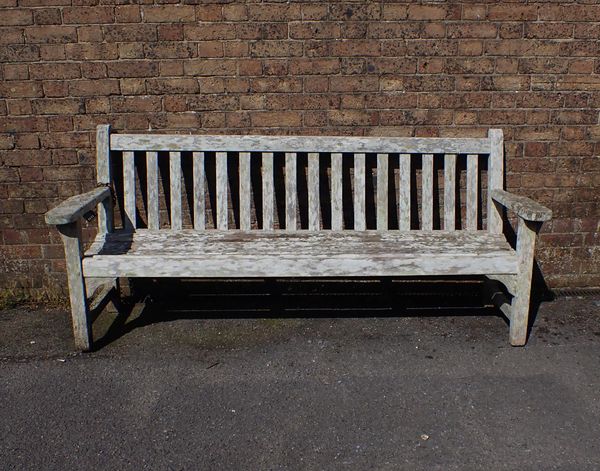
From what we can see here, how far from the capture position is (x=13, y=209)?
12.4 ft

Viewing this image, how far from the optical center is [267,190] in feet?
11.7

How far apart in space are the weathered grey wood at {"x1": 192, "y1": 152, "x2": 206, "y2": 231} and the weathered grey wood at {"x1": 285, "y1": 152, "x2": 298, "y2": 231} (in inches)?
20.4

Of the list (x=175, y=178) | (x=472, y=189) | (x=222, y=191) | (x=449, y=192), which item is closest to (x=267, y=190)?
(x=222, y=191)

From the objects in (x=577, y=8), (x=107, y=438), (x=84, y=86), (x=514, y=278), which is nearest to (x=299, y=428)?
(x=107, y=438)

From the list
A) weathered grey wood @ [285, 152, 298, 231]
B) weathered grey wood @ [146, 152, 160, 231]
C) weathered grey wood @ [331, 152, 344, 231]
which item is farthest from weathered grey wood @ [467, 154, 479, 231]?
weathered grey wood @ [146, 152, 160, 231]

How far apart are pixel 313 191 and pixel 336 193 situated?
5.7 inches

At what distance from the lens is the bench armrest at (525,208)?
286cm

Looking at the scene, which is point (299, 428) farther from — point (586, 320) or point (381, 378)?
point (586, 320)

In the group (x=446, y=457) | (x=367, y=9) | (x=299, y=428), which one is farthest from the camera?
(x=367, y=9)

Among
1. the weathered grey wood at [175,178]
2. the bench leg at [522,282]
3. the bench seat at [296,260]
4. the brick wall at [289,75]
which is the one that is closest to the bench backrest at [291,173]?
the weathered grey wood at [175,178]

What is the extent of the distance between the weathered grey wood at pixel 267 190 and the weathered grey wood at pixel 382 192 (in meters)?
0.67

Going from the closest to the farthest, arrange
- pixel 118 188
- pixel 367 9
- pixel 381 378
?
1. pixel 381 378
2. pixel 367 9
3. pixel 118 188

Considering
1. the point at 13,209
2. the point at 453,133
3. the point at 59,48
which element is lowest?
the point at 13,209

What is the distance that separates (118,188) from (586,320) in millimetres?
3101
